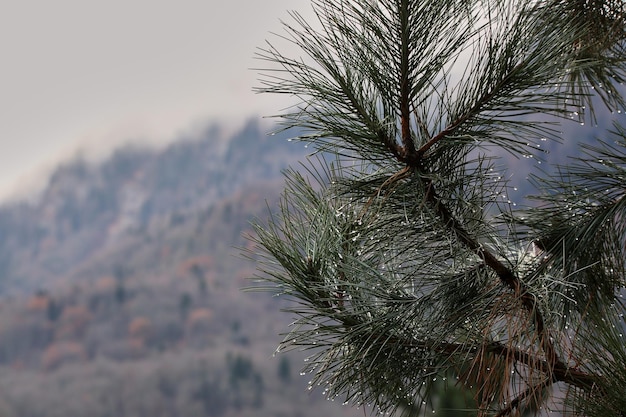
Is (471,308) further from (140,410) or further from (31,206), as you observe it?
(31,206)

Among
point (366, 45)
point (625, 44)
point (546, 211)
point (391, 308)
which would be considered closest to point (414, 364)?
point (391, 308)

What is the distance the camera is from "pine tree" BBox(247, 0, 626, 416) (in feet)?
3.97

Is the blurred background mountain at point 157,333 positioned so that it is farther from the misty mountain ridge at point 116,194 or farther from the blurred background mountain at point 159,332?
the misty mountain ridge at point 116,194

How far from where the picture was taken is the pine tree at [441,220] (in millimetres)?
1210

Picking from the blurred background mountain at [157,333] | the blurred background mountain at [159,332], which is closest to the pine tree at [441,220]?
the blurred background mountain at [157,333]

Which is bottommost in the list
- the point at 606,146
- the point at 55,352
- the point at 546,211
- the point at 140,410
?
the point at 140,410

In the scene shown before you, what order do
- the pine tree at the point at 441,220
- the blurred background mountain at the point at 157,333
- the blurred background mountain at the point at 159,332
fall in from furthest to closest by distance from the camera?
1. the blurred background mountain at the point at 157,333
2. the blurred background mountain at the point at 159,332
3. the pine tree at the point at 441,220

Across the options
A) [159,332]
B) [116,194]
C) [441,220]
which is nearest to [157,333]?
[159,332]

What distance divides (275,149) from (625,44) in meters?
122

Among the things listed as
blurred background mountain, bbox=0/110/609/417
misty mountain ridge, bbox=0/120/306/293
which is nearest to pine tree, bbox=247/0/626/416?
blurred background mountain, bbox=0/110/609/417

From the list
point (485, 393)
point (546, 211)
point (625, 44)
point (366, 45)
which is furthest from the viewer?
point (625, 44)

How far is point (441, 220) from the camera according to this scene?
1.38 metres

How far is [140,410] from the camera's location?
64.8 m

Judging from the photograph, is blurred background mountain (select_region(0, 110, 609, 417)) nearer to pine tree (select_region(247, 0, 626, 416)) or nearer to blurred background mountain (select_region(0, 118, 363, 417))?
blurred background mountain (select_region(0, 118, 363, 417))
